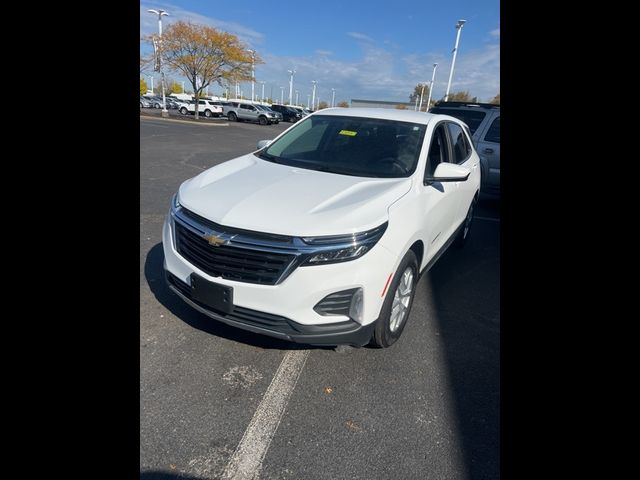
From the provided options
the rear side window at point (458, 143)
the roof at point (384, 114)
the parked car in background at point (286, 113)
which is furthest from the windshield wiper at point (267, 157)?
the parked car in background at point (286, 113)

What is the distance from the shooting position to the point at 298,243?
2.05m

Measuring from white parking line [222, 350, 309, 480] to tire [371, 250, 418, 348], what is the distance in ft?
1.94

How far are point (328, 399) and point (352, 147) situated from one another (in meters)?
2.20

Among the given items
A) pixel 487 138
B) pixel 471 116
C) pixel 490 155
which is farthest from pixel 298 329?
pixel 471 116

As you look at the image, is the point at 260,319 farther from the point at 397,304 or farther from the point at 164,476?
the point at 397,304

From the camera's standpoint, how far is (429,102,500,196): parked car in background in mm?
6727

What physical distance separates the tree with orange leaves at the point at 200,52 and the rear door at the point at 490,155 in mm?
27187

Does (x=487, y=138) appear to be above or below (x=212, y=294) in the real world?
above

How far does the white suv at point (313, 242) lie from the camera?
2074 millimetres

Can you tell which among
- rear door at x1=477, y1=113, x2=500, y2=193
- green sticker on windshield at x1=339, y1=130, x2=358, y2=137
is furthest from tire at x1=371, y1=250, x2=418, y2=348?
rear door at x1=477, y1=113, x2=500, y2=193

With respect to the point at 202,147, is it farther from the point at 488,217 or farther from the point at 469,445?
the point at 469,445

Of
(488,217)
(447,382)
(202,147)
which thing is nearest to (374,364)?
(447,382)

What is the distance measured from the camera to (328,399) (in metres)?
2.23
